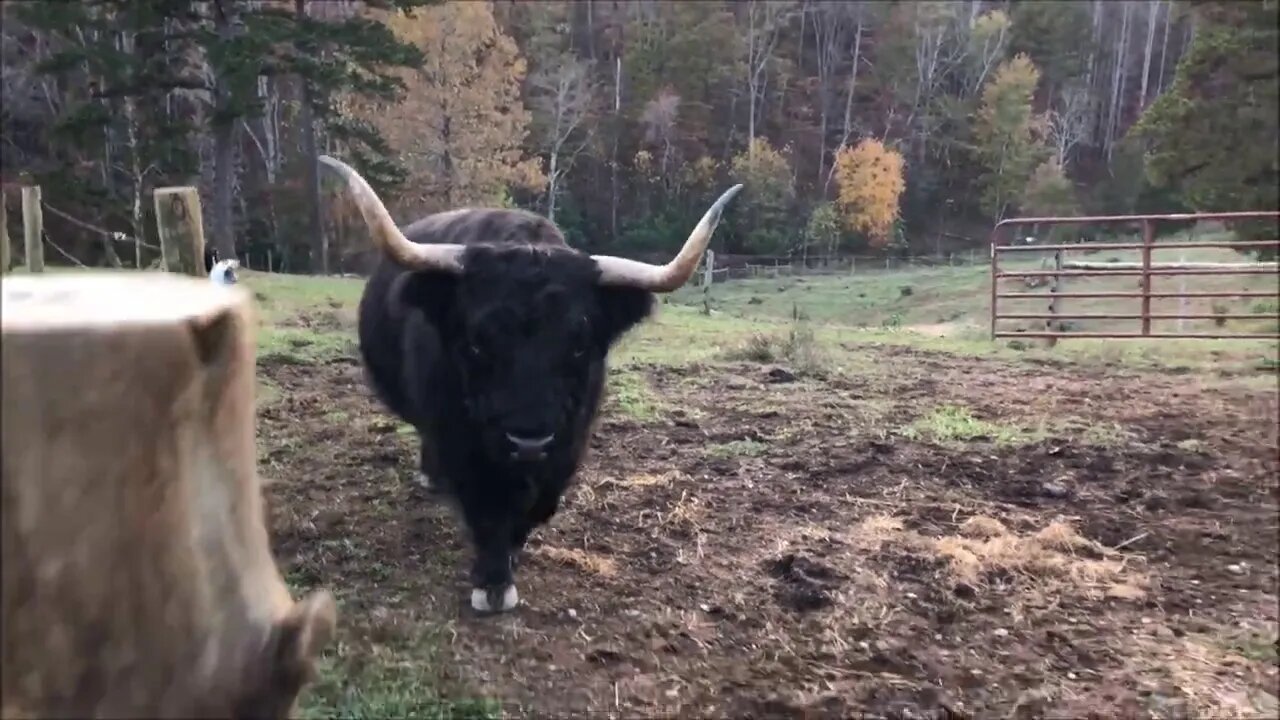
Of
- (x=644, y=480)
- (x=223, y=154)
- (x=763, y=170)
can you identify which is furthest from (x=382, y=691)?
(x=763, y=170)

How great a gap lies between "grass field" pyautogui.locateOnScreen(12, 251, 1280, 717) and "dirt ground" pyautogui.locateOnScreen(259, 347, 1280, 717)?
0.01 metres

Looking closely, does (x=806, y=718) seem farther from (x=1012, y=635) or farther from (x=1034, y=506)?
(x=1034, y=506)

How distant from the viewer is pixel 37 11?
14047 mm

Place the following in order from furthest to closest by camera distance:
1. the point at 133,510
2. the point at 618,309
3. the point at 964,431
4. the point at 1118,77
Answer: the point at 1118,77
the point at 964,431
the point at 618,309
the point at 133,510

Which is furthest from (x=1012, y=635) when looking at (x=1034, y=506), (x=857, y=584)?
(x=1034, y=506)

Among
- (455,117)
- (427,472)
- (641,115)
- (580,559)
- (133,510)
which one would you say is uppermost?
(641,115)

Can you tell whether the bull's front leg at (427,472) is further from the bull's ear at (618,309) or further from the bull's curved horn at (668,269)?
the bull's curved horn at (668,269)

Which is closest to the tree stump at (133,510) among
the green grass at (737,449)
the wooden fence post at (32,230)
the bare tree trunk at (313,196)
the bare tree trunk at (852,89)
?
the green grass at (737,449)

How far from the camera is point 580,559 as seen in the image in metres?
4.13

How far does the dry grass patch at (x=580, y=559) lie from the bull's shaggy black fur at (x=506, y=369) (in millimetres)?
243

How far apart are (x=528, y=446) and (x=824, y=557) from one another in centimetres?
161

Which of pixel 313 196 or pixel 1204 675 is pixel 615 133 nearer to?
pixel 313 196

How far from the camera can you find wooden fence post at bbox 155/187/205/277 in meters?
3.70

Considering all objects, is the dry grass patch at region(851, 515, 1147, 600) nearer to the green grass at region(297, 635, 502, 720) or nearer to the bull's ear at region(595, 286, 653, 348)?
the bull's ear at region(595, 286, 653, 348)
